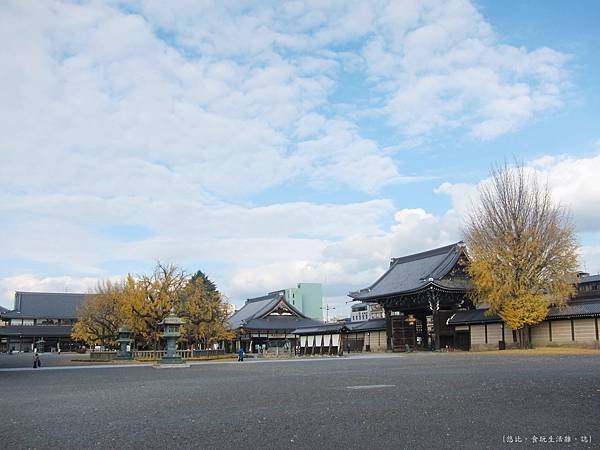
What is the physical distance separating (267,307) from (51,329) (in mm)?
40921

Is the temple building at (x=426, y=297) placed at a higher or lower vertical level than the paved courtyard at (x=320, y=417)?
higher

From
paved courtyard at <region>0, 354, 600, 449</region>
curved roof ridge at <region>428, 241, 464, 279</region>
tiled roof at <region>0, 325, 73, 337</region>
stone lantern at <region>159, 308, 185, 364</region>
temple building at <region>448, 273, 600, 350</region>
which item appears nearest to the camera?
paved courtyard at <region>0, 354, 600, 449</region>

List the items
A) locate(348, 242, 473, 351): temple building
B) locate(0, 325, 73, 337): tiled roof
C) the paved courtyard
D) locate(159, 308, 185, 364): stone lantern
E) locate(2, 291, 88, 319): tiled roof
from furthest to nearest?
1. locate(2, 291, 88, 319): tiled roof
2. locate(0, 325, 73, 337): tiled roof
3. locate(348, 242, 473, 351): temple building
4. locate(159, 308, 185, 364): stone lantern
5. the paved courtyard

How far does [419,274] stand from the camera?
172ft

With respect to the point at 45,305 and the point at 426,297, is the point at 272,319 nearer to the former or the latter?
the point at 426,297

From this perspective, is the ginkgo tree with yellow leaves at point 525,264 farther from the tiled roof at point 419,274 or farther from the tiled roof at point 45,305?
the tiled roof at point 45,305

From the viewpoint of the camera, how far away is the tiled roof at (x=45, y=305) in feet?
294

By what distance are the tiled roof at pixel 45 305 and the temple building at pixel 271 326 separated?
35.4 meters

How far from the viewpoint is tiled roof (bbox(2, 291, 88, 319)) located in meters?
89.6

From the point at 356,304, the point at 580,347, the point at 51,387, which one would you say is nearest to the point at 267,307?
the point at 580,347

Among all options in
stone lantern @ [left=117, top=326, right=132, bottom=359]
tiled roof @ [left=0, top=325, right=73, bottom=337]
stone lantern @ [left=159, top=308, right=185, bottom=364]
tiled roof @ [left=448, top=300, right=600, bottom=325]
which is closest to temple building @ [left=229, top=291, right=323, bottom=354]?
stone lantern @ [left=117, top=326, right=132, bottom=359]

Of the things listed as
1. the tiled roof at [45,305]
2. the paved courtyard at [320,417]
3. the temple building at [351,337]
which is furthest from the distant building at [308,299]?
the paved courtyard at [320,417]

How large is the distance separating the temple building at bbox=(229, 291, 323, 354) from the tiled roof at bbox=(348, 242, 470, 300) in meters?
13.0

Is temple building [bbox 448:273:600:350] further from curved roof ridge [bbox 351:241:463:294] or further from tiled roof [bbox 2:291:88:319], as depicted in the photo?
tiled roof [bbox 2:291:88:319]
